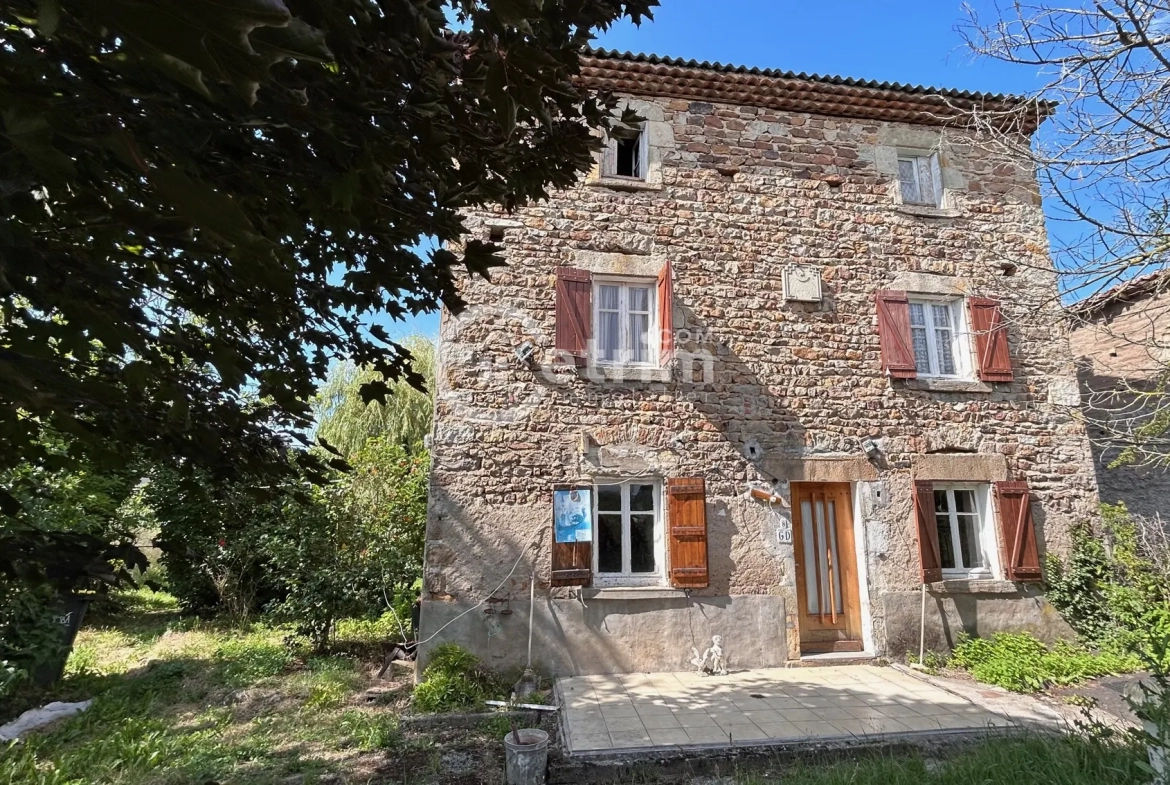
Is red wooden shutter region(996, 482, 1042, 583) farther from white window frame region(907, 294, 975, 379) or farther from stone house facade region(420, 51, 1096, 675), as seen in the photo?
white window frame region(907, 294, 975, 379)

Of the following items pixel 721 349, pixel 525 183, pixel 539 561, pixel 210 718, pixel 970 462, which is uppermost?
pixel 721 349

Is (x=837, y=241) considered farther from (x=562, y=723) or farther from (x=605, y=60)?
(x=562, y=723)

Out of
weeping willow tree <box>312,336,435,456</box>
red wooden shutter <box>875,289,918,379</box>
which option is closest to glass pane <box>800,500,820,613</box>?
red wooden shutter <box>875,289,918,379</box>

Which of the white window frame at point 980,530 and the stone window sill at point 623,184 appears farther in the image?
the stone window sill at point 623,184

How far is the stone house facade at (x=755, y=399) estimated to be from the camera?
6242mm

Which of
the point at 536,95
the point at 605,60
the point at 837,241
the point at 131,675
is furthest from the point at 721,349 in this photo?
the point at 131,675

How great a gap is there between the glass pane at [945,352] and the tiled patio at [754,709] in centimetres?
367

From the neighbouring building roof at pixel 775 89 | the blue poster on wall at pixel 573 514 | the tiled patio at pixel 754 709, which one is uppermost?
the neighbouring building roof at pixel 775 89

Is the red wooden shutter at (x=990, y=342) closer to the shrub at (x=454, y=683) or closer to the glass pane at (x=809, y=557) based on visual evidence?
the glass pane at (x=809, y=557)

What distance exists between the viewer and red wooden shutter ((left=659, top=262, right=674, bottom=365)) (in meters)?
6.75

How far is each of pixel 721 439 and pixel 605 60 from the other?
4.80 meters

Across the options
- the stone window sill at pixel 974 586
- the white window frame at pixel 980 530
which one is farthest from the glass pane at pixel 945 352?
the stone window sill at pixel 974 586

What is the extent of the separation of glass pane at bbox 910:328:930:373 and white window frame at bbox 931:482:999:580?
1.42m

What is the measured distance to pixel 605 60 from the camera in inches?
289
